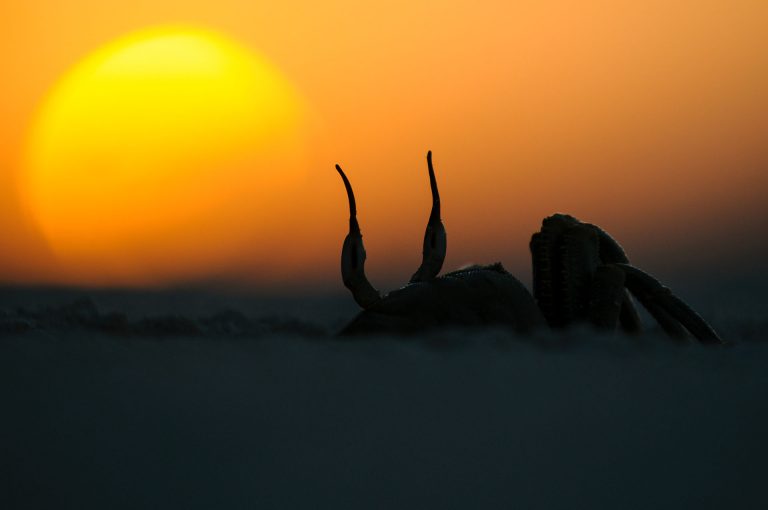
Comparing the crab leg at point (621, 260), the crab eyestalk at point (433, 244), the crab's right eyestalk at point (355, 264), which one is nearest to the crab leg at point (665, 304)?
the crab leg at point (621, 260)

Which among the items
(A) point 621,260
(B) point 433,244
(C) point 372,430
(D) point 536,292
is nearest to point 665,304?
(A) point 621,260

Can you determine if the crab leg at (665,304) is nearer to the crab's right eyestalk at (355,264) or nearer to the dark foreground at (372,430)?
the crab's right eyestalk at (355,264)

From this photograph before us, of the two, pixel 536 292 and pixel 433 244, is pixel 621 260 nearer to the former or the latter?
pixel 536 292

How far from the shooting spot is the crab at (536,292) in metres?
8.82

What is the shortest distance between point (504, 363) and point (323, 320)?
5279 mm

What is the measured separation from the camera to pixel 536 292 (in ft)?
35.2

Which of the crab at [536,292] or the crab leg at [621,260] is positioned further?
the crab leg at [621,260]

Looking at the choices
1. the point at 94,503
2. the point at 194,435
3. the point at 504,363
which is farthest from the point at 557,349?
the point at 94,503

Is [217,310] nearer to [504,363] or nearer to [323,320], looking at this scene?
[323,320]

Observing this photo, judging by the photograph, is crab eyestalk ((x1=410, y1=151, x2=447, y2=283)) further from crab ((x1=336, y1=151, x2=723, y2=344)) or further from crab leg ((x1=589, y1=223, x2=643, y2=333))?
crab leg ((x1=589, y1=223, x2=643, y2=333))

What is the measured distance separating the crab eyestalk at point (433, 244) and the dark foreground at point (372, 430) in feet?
9.48

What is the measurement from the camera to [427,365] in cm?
574

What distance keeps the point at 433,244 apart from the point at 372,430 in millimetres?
4900

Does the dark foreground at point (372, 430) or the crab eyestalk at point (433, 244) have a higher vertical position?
the crab eyestalk at point (433, 244)
